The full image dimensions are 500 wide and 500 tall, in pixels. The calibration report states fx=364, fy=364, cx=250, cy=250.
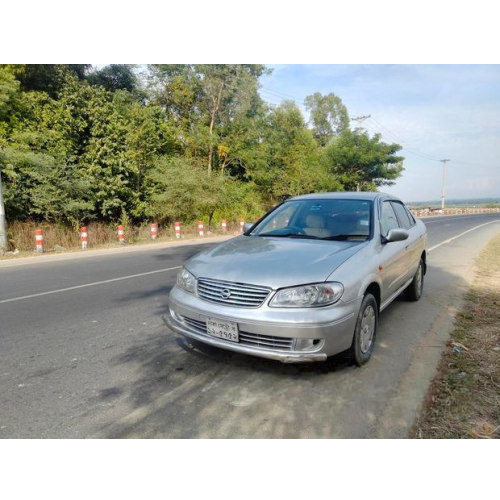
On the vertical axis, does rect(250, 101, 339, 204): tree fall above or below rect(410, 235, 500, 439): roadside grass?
above

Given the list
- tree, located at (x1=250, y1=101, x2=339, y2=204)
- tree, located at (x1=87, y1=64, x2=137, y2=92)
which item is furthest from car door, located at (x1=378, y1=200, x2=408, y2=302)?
tree, located at (x1=250, y1=101, x2=339, y2=204)

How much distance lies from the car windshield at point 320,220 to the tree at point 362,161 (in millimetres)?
34875

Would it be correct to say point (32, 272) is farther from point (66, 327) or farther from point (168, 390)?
point (168, 390)

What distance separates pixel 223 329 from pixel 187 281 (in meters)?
0.71

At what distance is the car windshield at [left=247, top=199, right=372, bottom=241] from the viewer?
4.01m

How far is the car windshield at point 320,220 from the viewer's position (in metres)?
4.01

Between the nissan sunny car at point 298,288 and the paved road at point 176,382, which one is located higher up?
the nissan sunny car at point 298,288

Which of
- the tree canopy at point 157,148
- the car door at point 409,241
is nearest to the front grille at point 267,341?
the car door at point 409,241

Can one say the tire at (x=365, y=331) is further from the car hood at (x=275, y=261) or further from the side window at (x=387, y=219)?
the side window at (x=387, y=219)

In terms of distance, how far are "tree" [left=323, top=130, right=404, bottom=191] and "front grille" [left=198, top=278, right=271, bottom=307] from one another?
36667 millimetres

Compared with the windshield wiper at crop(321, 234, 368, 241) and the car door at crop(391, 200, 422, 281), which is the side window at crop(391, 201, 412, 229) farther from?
the windshield wiper at crop(321, 234, 368, 241)

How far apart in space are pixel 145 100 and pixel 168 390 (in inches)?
1143

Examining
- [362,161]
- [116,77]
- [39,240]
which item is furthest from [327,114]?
[39,240]

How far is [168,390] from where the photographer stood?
3029mm
